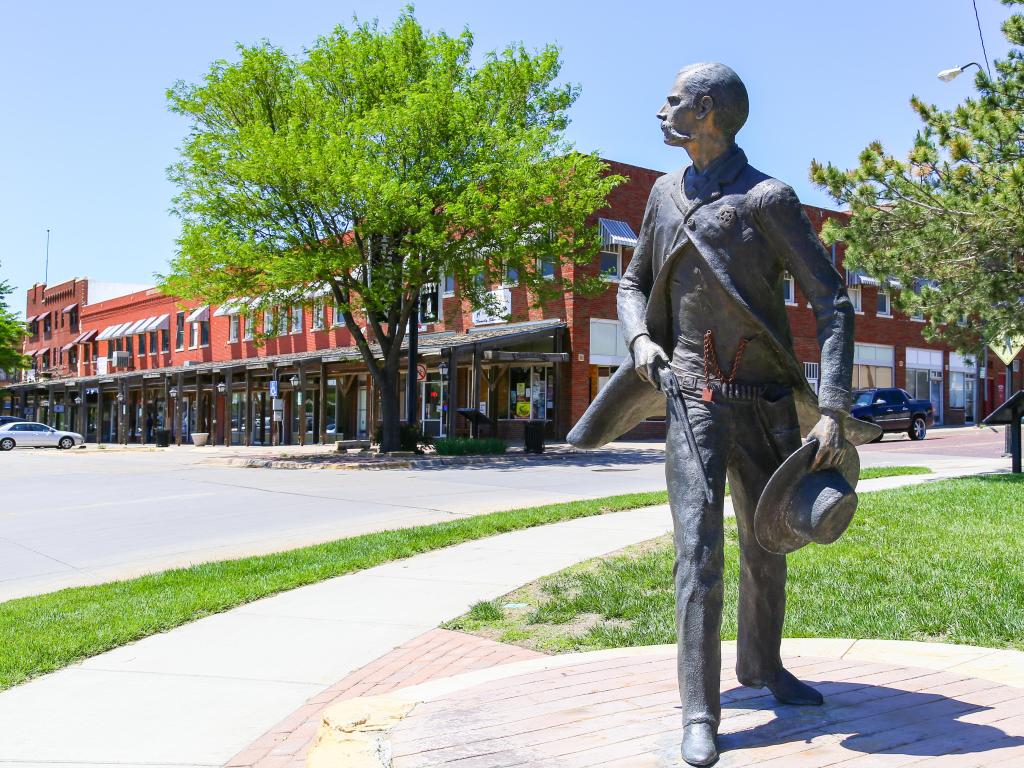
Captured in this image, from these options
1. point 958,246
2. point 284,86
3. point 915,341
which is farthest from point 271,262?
point 915,341

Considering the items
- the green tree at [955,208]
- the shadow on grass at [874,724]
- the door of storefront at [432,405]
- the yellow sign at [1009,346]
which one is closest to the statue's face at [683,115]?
the shadow on grass at [874,724]

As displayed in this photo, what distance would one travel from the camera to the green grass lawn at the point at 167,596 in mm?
6016

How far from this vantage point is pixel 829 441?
138 inches

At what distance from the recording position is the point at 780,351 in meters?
3.80

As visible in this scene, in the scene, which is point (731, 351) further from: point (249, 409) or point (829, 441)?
point (249, 409)

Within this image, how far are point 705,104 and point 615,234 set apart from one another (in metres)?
29.0

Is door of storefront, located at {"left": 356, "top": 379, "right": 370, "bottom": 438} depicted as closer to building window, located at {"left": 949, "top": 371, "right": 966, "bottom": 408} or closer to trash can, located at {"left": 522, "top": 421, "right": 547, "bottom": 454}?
trash can, located at {"left": 522, "top": 421, "right": 547, "bottom": 454}

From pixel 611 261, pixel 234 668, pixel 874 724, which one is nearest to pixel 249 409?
pixel 611 261

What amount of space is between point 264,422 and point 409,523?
34.2 meters

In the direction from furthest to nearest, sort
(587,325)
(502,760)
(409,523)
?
(587,325)
(409,523)
(502,760)

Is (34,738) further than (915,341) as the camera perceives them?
No

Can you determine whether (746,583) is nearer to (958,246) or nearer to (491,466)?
(958,246)

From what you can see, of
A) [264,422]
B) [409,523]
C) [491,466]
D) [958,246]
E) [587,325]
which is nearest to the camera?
[409,523]

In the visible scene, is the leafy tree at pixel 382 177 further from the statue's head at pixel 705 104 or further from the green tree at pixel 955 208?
the statue's head at pixel 705 104
